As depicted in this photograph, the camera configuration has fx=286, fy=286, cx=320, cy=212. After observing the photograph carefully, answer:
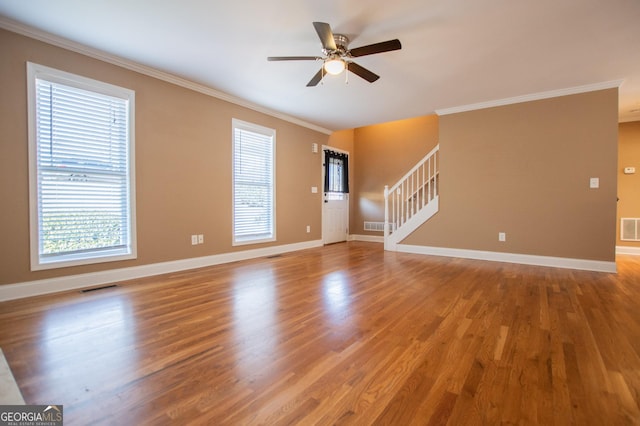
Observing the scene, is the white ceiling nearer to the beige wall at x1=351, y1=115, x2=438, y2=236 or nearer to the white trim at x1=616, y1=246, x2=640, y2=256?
the beige wall at x1=351, y1=115, x2=438, y2=236

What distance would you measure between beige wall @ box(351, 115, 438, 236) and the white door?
43cm

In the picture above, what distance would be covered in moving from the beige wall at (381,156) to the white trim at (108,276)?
327 cm

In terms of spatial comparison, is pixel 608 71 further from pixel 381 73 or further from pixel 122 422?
pixel 122 422

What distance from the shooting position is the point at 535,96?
434 cm

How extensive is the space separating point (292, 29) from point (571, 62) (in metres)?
3.24

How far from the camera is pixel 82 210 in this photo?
3104 mm

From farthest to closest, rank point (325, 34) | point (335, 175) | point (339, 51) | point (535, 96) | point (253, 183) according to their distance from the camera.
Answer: point (335, 175) → point (253, 183) → point (535, 96) → point (339, 51) → point (325, 34)

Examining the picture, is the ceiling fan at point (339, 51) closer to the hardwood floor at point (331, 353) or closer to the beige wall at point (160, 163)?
the beige wall at point (160, 163)

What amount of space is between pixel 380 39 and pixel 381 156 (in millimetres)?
4217

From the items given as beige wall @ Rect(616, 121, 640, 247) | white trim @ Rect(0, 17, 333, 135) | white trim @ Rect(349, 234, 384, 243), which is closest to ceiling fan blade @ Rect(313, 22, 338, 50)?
white trim @ Rect(0, 17, 333, 135)

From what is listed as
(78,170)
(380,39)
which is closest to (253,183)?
(78,170)

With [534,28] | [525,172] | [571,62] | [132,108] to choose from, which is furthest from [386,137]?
[132,108]

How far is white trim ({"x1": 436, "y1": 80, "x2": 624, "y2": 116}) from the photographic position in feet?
12.8

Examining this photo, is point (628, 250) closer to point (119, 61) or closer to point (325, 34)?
point (325, 34)
